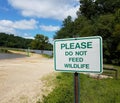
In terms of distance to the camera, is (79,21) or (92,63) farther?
(79,21)

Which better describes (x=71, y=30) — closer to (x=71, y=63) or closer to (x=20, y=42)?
(x=20, y=42)

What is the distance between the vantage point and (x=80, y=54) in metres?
3.51

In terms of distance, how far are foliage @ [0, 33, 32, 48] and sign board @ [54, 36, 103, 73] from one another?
10017 centimetres

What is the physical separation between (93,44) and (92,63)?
0.24 m

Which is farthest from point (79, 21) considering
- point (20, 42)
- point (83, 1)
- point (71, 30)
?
point (20, 42)

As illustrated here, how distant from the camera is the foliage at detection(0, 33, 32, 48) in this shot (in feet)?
350

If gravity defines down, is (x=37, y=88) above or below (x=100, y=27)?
below

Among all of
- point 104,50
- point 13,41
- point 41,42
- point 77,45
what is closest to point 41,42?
point 41,42

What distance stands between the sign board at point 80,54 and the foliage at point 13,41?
329 feet

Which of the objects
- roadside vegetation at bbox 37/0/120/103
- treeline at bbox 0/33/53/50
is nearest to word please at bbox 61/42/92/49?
roadside vegetation at bbox 37/0/120/103

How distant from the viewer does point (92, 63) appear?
347 centimetres

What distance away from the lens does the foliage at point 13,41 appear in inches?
4198

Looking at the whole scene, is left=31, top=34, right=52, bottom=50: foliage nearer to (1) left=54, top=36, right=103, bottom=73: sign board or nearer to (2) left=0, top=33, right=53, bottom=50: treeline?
(2) left=0, top=33, right=53, bottom=50: treeline

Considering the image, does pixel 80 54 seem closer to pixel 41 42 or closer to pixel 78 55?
pixel 78 55
